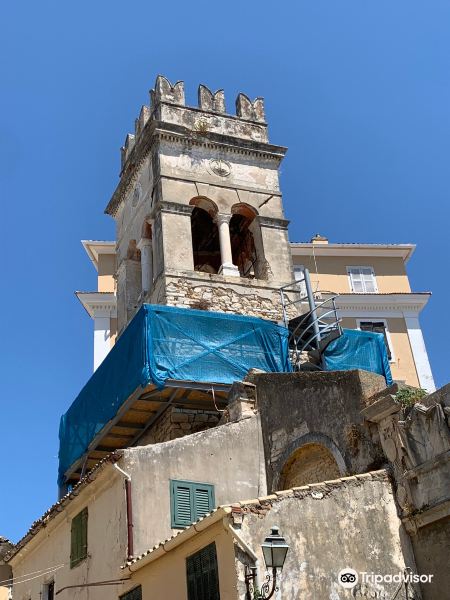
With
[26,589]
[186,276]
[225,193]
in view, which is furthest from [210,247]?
[26,589]

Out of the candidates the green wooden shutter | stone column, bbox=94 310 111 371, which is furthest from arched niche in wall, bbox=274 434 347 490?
stone column, bbox=94 310 111 371

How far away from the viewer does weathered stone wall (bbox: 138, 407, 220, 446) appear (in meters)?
18.1

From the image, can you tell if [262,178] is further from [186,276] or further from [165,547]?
[165,547]

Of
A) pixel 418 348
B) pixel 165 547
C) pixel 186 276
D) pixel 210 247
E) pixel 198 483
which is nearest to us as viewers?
pixel 165 547

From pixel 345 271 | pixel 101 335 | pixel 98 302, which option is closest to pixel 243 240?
pixel 101 335

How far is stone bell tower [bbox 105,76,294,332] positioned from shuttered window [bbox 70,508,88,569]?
245 inches

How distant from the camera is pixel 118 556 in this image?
13.8 metres

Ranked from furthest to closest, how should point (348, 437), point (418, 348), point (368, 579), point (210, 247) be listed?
1. point (418, 348)
2. point (210, 247)
3. point (348, 437)
4. point (368, 579)

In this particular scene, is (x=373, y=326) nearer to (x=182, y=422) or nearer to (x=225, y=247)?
(x=225, y=247)

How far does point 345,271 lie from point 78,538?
20992mm

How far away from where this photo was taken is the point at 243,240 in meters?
24.3

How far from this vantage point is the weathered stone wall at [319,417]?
43.4ft

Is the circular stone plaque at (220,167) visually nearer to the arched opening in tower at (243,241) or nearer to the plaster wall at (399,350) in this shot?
the arched opening in tower at (243,241)

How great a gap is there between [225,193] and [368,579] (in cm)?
1390
